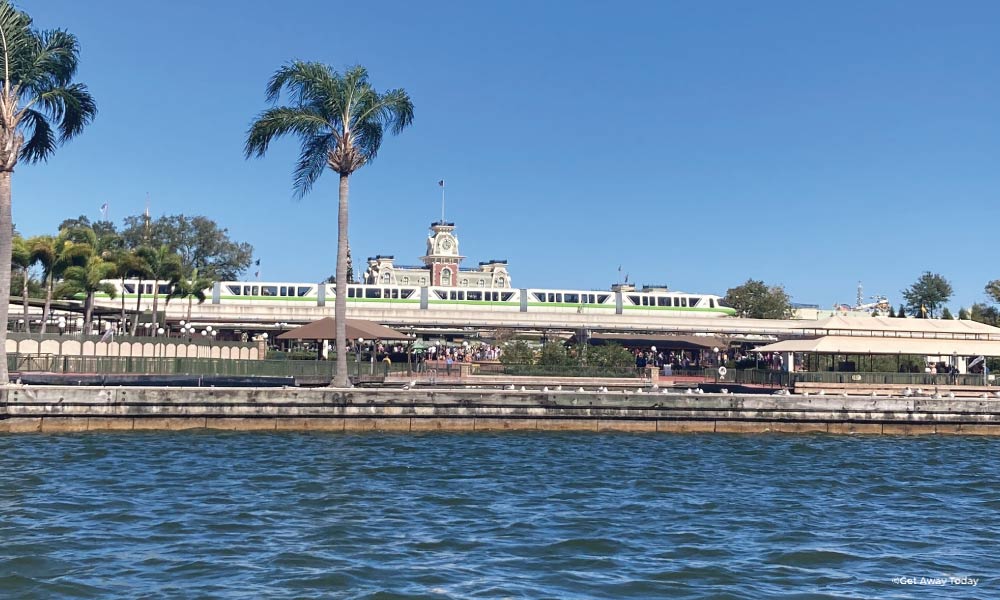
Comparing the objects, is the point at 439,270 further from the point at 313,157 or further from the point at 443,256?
the point at 313,157

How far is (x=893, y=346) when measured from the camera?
116ft

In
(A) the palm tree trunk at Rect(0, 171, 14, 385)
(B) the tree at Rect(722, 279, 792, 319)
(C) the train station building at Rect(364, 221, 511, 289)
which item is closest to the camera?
(A) the palm tree trunk at Rect(0, 171, 14, 385)

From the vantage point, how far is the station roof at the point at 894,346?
116 feet

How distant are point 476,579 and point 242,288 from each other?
6767cm

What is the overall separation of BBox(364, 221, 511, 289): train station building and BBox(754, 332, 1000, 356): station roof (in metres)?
90.5

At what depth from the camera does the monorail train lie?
75125mm

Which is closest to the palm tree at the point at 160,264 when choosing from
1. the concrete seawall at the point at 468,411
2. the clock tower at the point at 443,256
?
the concrete seawall at the point at 468,411

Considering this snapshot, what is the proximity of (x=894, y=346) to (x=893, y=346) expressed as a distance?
0.04 m

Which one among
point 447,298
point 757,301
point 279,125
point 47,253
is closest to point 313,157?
point 279,125

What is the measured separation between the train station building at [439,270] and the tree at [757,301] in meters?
37.2

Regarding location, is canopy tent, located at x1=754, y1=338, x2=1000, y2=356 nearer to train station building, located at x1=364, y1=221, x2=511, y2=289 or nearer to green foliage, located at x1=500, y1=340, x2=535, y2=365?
green foliage, located at x1=500, y1=340, x2=535, y2=365

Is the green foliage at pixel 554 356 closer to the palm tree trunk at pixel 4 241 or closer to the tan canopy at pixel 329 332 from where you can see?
the tan canopy at pixel 329 332

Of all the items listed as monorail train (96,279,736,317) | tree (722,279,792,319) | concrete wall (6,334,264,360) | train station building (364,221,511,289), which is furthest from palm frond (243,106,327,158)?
train station building (364,221,511,289)

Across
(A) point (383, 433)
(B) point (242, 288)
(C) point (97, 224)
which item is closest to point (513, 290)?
(B) point (242, 288)
